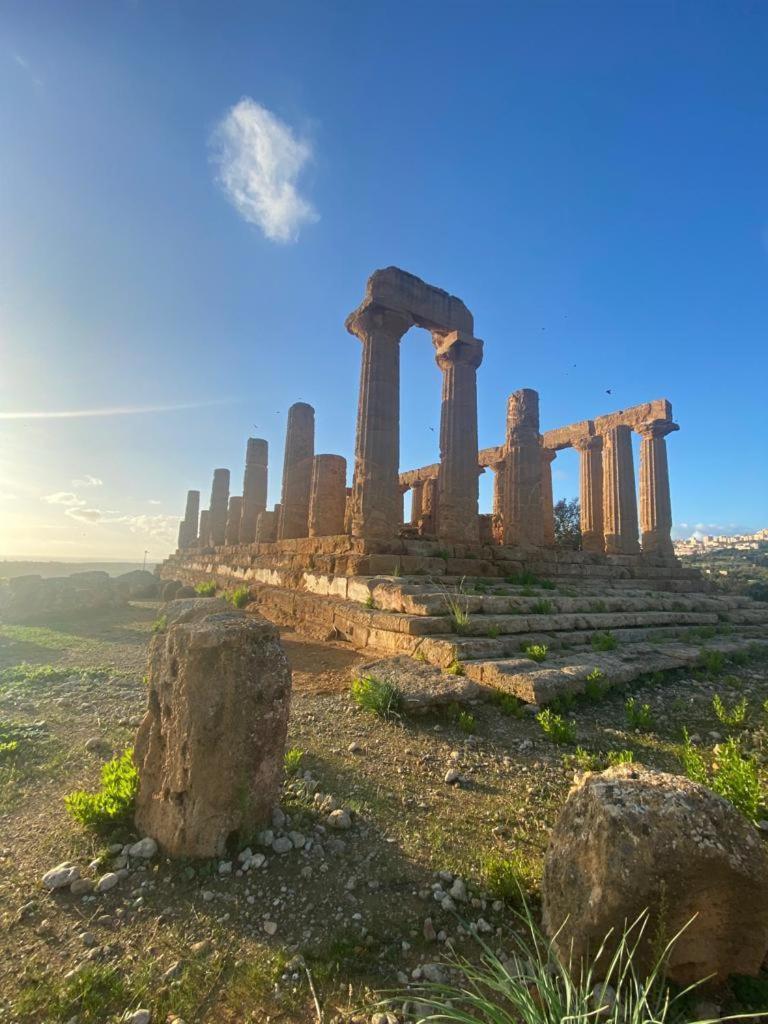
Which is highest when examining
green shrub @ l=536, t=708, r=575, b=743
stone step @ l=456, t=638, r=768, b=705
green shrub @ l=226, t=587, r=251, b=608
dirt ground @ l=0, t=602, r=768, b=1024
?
green shrub @ l=226, t=587, r=251, b=608

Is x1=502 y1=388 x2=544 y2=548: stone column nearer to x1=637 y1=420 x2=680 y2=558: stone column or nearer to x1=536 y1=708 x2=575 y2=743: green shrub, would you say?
x1=637 y1=420 x2=680 y2=558: stone column

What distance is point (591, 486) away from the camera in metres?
20.0

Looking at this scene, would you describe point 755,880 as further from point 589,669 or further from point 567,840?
point 589,669

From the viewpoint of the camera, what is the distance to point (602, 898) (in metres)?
1.74

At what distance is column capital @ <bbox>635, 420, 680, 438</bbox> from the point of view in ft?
60.4

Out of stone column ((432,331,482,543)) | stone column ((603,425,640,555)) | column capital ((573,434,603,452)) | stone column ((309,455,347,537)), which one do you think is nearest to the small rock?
stone column ((432,331,482,543))

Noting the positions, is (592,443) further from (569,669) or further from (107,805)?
(107,805)

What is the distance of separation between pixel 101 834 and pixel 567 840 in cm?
259


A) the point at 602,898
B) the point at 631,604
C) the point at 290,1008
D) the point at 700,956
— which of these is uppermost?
the point at 631,604

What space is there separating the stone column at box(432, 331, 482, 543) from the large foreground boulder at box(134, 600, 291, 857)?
382 inches

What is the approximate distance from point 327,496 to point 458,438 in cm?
383

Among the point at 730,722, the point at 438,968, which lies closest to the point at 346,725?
the point at 438,968

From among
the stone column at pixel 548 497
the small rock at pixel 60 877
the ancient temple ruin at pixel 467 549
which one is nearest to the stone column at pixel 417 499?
the ancient temple ruin at pixel 467 549

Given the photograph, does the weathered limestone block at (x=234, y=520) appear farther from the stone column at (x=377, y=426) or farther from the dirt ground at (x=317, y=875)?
the dirt ground at (x=317, y=875)
